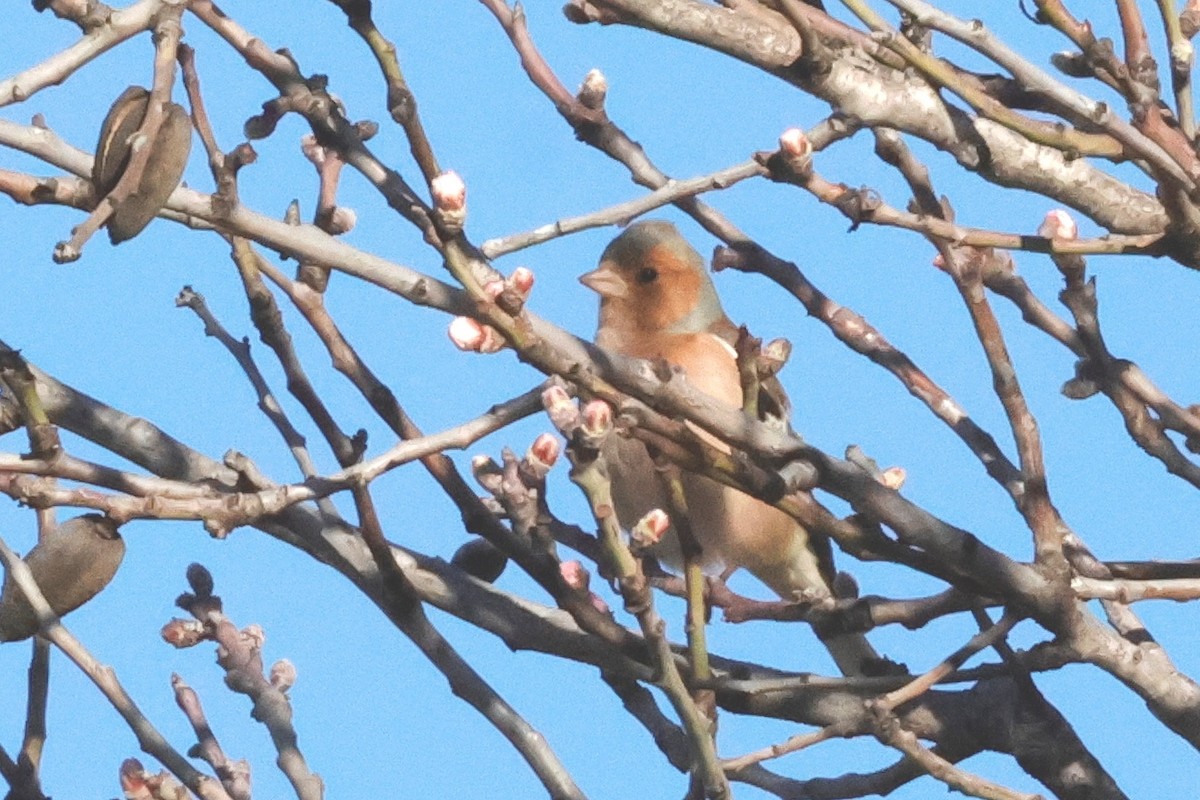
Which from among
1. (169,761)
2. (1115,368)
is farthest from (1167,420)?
(169,761)

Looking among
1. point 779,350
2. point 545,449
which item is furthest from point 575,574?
point 779,350

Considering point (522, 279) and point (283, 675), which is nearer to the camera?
point (522, 279)

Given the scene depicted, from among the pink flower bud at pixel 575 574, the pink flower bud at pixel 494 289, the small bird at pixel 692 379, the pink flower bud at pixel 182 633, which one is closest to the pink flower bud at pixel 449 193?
the pink flower bud at pixel 494 289

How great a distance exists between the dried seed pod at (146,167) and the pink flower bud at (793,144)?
102cm

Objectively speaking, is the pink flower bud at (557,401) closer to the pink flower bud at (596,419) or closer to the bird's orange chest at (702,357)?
the pink flower bud at (596,419)

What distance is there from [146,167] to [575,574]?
4.50 ft

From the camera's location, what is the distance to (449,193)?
2590mm

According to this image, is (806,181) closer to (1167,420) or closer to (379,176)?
(379,176)

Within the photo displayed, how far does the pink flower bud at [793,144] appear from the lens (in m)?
2.99

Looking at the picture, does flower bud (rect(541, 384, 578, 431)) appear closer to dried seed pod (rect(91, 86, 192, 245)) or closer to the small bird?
dried seed pod (rect(91, 86, 192, 245))

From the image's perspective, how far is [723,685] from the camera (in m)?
3.15

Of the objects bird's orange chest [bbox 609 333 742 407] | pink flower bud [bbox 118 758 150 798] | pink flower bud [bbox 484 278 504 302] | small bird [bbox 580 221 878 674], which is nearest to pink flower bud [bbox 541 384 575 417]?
pink flower bud [bbox 484 278 504 302]

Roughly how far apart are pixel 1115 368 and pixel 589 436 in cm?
143

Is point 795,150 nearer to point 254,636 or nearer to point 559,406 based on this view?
point 559,406
